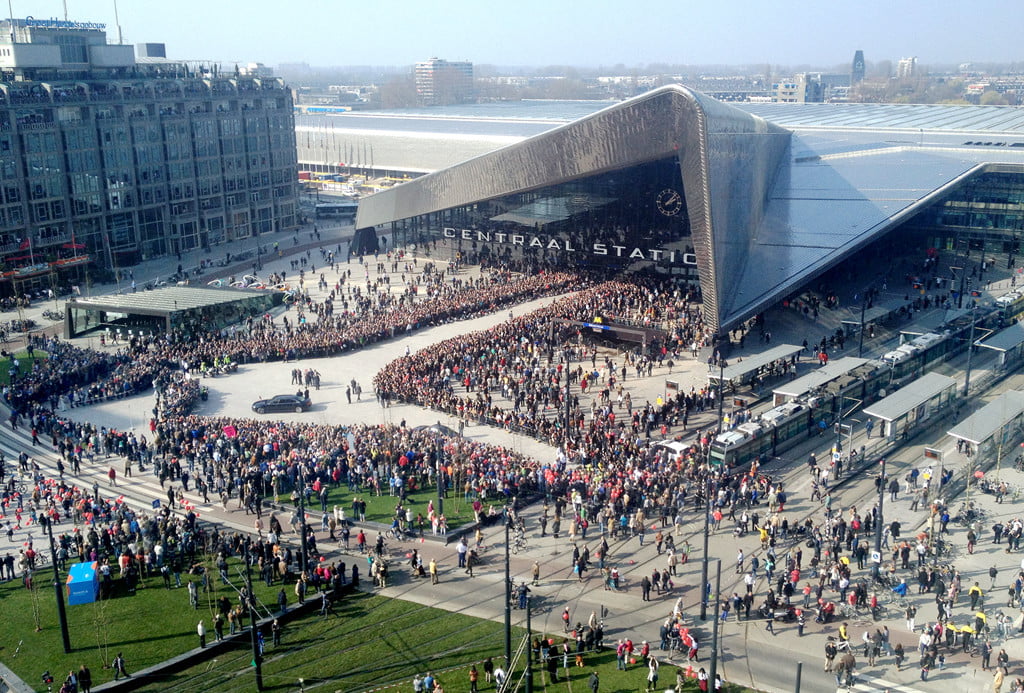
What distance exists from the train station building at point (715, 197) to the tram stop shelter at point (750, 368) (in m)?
3.22

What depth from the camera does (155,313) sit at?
4909 cm

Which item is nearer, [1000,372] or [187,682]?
[187,682]

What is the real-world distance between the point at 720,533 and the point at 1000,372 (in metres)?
20.5

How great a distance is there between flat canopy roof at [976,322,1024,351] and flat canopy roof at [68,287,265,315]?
36.7 meters

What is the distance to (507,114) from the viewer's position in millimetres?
106875

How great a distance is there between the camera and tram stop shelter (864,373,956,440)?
111 feet

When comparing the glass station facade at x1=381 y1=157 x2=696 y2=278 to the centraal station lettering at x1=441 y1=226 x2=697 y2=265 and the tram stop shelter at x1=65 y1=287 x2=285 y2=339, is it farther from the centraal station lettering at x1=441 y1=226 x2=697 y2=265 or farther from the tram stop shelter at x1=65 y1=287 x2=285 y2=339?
the tram stop shelter at x1=65 y1=287 x2=285 y2=339

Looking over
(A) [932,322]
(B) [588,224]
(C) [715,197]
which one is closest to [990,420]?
(A) [932,322]

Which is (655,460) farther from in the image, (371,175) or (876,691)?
(371,175)

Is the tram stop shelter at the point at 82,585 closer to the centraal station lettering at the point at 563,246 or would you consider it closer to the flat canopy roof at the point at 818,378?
the flat canopy roof at the point at 818,378

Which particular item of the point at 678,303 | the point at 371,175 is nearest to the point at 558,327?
the point at 678,303

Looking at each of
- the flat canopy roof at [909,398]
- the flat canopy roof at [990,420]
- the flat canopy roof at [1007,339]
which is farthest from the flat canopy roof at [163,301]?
the flat canopy roof at [1007,339]

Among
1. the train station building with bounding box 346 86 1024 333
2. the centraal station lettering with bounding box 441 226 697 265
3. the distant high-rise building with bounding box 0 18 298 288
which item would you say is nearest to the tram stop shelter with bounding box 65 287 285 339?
the distant high-rise building with bounding box 0 18 298 288

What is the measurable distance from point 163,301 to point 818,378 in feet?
108
